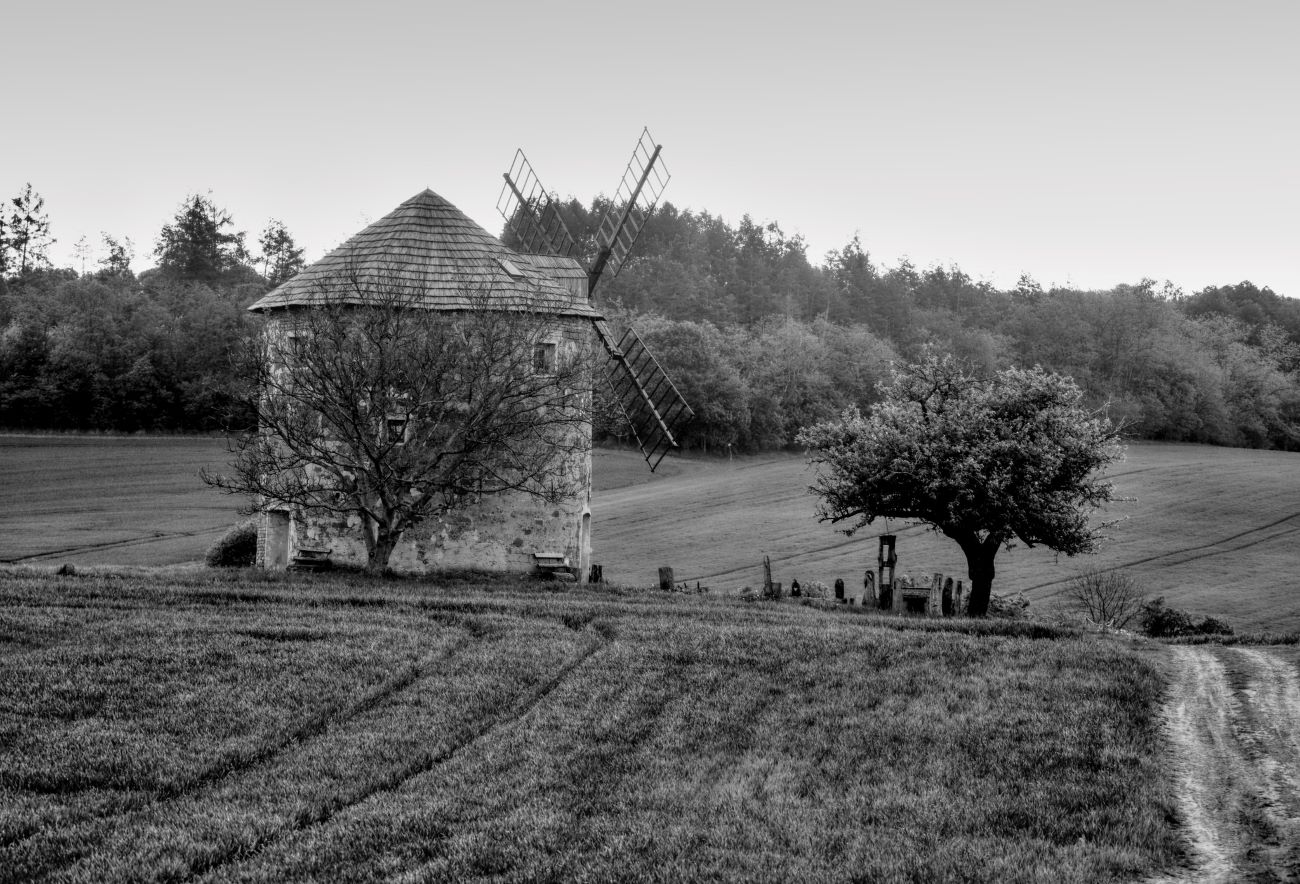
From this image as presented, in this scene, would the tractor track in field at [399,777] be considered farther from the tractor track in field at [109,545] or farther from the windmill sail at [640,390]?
the tractor track in field at [109,545]

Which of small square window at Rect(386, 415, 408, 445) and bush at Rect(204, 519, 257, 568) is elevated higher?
small square window at Rect(386, 415, 408, 445)

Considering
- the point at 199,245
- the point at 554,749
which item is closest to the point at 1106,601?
the point at 554,749

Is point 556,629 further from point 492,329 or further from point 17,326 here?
point 17,326

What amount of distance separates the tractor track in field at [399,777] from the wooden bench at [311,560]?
14.3 meters

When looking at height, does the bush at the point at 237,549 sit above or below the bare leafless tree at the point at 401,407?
below

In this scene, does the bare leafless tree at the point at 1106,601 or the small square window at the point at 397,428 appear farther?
the bare leafless tree at the point at 1106,601

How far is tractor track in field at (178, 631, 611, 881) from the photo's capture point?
11.8m

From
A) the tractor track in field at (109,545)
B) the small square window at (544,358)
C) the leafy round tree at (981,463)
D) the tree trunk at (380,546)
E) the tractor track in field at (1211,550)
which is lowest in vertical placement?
the tractor track in field at (1211,550)

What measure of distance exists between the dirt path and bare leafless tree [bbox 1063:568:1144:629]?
1161 cm

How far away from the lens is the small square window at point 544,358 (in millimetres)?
32781

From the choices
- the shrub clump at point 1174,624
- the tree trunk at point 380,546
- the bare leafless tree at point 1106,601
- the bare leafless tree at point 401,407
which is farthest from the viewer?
the bare leafless tree at point 1106,601

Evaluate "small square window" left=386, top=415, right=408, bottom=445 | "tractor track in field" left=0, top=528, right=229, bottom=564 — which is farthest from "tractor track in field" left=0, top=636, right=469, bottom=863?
"tractor track in field" left=0, top=528, right=229, bottom=564

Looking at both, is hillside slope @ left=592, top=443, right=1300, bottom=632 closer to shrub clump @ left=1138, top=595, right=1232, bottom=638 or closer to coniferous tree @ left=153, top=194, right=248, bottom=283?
shrub clump @ left=1138, top=595, right=1232, bottom=638

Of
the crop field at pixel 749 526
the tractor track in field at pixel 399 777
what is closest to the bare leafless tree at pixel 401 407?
the crop field at pixel 749 526
